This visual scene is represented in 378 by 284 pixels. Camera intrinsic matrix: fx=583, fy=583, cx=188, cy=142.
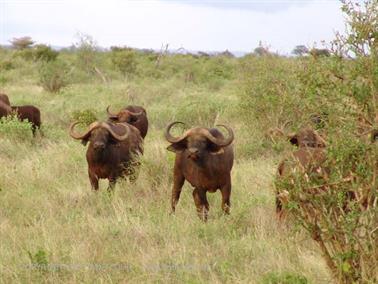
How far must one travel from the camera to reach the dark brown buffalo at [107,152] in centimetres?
789

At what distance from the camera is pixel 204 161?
6746 mm

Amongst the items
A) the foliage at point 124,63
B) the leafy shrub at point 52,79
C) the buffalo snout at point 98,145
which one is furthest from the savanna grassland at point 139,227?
the foliage at point 124,63

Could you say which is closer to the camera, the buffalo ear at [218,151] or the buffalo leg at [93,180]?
the buffalo ear at [218,151]

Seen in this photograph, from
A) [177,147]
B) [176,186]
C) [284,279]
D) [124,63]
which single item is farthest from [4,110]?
[124,63]

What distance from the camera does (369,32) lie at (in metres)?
4.35

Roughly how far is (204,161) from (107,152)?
6.18 feet

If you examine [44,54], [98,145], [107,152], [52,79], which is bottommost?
[44,54]

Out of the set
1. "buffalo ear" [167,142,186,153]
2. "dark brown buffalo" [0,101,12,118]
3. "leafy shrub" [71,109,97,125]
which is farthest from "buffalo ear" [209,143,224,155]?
"dark brown buffalo" [0,101,12,118]

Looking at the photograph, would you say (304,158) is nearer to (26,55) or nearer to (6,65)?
(6,65)

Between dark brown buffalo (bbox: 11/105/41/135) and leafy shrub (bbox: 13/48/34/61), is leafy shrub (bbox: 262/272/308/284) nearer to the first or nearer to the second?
dark brown buffalo (bbox: 11/105/41/135)

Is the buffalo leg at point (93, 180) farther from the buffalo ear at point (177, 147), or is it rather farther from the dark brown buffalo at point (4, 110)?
the dark brown buffalo at point (4, 110)

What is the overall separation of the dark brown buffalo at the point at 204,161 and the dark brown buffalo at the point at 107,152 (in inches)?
53.2

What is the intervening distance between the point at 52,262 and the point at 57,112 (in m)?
12.0

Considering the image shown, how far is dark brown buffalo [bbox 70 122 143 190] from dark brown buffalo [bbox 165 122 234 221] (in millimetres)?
1352
